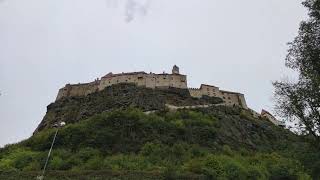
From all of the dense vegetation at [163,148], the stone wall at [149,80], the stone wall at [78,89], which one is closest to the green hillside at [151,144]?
the dense vegetation at [163,148]

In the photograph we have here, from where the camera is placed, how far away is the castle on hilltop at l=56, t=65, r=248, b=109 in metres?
80.0

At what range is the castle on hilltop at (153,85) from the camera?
80.0 meters

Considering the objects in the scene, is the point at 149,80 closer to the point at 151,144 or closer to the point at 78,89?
the point at 78,89

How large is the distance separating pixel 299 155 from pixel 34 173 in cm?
1854

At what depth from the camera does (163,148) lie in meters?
50.0

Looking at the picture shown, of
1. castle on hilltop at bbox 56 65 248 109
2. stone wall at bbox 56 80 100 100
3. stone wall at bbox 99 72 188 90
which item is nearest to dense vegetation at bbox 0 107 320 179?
castle on hilltop at bbox 56 65 248 109

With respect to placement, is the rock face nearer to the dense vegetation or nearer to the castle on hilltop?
the castle on hilltop

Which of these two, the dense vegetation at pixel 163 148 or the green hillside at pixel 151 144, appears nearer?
the green hillside at pixel 151 144

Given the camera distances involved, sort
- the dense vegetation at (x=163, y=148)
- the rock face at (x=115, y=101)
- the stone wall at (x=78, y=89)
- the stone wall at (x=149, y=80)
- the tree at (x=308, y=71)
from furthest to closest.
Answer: the stone wall at (x=78, y=89) < the stone wall at (x=149, y=80) < the rock face at (x=115, y=101) < the dense vegetation at (x=163, y=148) < the tree at (x=308, y=71)

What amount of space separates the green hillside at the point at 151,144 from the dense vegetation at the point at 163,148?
7 centimetres

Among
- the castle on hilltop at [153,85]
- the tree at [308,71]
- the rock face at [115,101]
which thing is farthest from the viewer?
the castle on hilltop at [153,85]

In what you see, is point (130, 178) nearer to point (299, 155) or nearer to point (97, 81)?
point (299, 155)

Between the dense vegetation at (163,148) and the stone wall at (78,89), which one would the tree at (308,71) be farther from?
the stone wall at (78,89)

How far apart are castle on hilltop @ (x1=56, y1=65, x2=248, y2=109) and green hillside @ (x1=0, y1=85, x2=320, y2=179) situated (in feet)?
9.29
